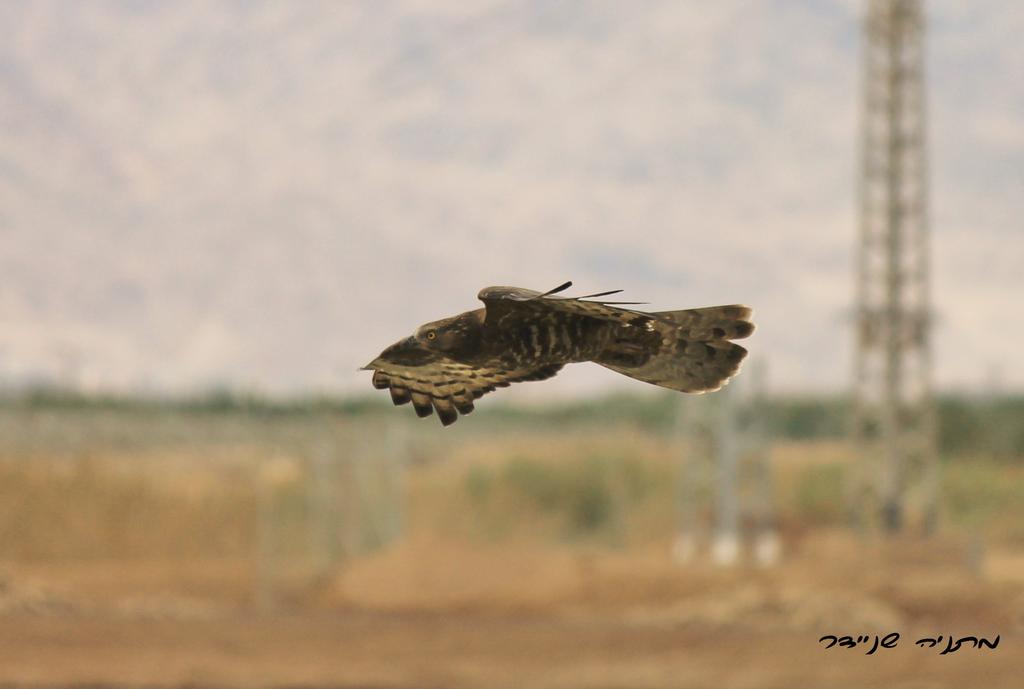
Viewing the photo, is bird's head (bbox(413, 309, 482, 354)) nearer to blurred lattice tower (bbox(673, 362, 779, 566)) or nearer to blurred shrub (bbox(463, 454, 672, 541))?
blurred lattice tower (bbox(673, 362, 779, 566))

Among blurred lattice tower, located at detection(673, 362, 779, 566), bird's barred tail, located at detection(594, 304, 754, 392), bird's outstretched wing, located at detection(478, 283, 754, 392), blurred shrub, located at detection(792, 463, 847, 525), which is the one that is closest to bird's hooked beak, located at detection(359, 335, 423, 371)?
bird's outstretched wing, located at detection(478, 283, 754, 392)

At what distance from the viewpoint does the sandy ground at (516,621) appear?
2200cm

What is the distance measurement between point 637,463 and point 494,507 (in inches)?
253

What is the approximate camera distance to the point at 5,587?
30812 millimetres

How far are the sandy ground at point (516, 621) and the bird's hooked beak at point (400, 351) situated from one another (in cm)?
1883

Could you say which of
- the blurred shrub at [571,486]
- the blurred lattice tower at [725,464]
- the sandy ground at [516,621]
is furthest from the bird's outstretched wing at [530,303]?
the blurred shrub at [571,486]

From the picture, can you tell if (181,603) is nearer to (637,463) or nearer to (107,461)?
(107,461)

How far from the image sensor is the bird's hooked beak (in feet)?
9.20

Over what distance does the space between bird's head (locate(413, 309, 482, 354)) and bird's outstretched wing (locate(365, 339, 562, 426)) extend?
27 centimetres

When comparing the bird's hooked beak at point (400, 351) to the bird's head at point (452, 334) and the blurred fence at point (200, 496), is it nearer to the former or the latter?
the bird's head at point (452, 334)

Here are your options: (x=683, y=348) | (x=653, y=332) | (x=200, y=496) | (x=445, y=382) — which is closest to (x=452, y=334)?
(x=445, y=382)

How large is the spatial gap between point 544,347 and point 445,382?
0.47m

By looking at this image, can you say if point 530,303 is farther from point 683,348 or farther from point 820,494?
point 820,494

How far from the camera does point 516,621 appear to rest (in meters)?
29.1
